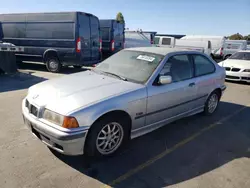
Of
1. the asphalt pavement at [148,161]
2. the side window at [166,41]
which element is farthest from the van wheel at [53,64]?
the side window at [166,41]

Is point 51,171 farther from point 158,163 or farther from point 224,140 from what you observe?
point 224,140

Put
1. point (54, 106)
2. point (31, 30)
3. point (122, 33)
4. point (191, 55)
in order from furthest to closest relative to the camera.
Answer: point (122, 33) < point (31, 30) < point (191, 55) < point (54, 106)

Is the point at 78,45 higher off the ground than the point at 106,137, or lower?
higher

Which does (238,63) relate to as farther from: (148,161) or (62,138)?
(62,138)

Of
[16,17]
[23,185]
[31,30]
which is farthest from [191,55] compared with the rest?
[16,17]

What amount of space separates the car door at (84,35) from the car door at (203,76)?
5.51 metres

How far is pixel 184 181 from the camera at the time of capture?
2.70m

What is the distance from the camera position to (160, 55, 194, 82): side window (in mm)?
3679

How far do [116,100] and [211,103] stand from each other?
290 centimetres

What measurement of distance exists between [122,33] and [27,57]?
5.47 meters

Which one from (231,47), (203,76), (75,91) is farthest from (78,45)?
(231,47)

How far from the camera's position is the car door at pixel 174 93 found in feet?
11.0

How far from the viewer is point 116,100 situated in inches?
113

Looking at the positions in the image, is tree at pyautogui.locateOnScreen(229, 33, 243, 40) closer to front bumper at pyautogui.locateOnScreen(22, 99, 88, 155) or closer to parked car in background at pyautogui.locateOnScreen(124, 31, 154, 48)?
parked car in background at pyautogui.locateOnScreen(124, 31, 154, 48)
